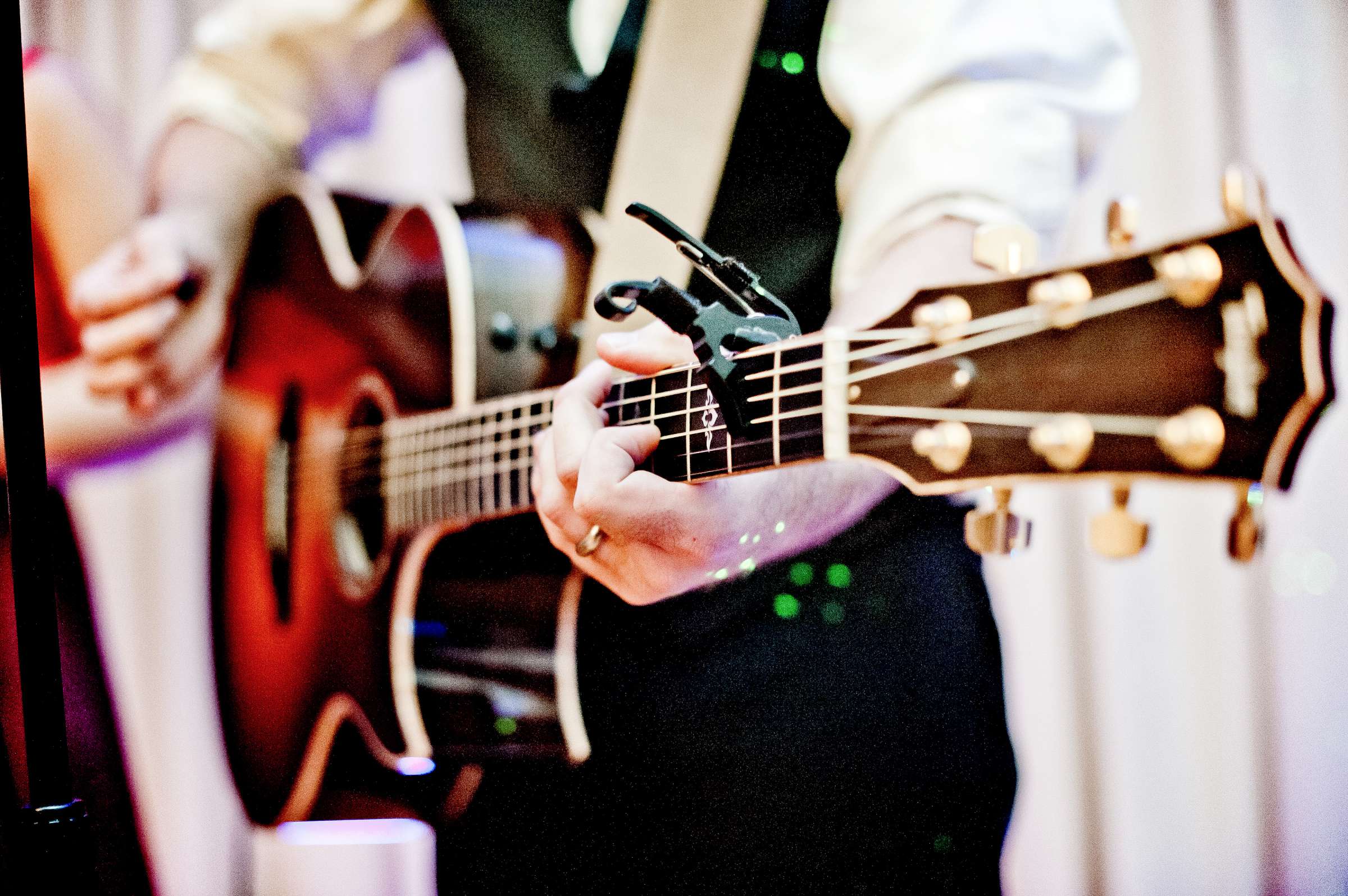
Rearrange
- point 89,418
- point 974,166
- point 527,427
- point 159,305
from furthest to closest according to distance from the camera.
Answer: point 89,418 → point 159,305 → point 527,427 → point 974,166

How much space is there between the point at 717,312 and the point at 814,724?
34 centimetres

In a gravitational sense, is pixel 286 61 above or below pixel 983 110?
above

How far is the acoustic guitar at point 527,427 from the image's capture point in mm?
356

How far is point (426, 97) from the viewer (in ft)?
4.13

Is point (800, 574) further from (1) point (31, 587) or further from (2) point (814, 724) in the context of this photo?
(1) point (31, 587)

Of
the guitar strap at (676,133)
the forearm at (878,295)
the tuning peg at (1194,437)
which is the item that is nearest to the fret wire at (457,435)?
the guitar strap at (676,133)

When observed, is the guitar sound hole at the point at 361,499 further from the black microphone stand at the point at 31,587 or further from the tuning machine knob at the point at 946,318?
the tuning machine knob at the point at 946,318

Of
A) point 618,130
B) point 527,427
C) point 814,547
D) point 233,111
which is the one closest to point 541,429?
point 527,427

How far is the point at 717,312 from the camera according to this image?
51cm

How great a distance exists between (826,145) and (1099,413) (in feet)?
1.46

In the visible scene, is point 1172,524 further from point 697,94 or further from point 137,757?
point 137,757

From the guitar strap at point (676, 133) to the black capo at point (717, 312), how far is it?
22 cm

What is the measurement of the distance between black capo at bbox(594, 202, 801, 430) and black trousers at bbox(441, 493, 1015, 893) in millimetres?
225

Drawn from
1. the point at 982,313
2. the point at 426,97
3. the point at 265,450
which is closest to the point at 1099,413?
the point at 982,313
